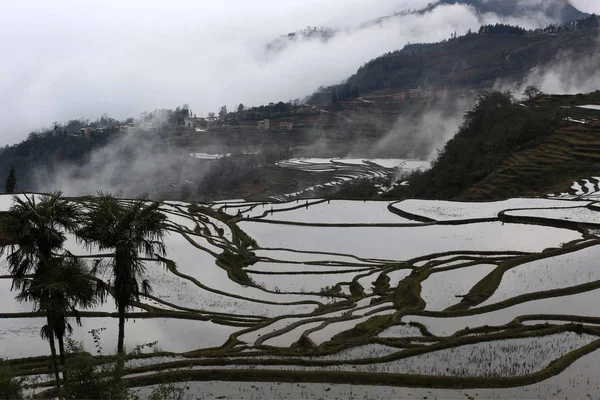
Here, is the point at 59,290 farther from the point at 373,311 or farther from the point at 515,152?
the point at 515,152

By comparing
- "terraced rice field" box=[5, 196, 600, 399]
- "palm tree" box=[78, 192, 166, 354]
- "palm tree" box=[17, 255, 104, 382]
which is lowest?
"terraced rice field" box=[5, 196, 600, 399]

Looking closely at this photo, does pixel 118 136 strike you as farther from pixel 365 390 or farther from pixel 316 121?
pixel 365 390

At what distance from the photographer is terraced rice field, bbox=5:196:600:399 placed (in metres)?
12.2

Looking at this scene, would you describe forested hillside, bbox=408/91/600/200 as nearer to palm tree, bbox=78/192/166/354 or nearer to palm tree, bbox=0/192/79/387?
palm tree, bbox=78/192/166/354

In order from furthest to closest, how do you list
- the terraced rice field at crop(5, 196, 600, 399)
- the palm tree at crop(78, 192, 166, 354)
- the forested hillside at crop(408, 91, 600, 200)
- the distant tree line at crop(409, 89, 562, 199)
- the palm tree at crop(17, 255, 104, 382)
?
the distant tree line at crop(409, 89, 562, 199)
the forested hillside at crop(408, 91, 600, 200)
the palm tree at crop(78, 192, 166, 354)
the palm tree at crop(17, 255, 104, 382)
the terraced rice field at crop(5, 196, 600, 399)

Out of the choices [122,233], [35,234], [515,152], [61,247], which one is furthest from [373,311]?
[515,152]

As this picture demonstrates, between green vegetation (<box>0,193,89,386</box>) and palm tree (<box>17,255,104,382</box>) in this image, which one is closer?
palm tree (<box>17,255,104,382</box>)

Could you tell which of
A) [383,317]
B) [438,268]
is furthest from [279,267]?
[383,317]

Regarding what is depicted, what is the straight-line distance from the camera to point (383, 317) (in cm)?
1886

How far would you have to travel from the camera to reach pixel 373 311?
67.1ft

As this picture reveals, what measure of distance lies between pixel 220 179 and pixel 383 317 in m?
119

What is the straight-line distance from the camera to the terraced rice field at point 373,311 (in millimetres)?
12172

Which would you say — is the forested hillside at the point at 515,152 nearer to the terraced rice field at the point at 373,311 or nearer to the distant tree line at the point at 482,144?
the distant tree line at the point at 482,144

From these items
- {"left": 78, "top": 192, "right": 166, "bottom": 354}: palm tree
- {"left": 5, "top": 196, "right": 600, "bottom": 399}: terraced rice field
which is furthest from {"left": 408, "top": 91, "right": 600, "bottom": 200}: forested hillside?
{"left": 78, "top": 192, "right": 166, "bottom": 354}: palm tree
